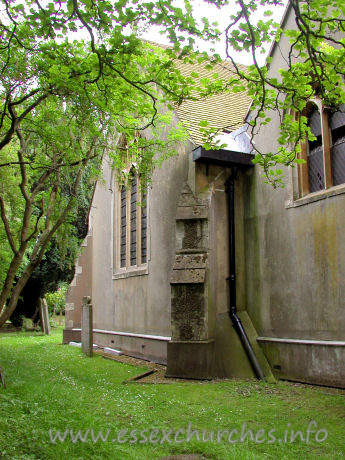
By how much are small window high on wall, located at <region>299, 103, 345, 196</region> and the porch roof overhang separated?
4.74 ft

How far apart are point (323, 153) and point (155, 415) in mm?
5753

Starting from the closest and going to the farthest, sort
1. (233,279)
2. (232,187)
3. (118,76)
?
(118,76) < (233,279) < (232,187)

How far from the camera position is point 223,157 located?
10062 millimetres

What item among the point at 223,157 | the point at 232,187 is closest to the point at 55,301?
the point at 232,187

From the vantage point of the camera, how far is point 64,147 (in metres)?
8.92

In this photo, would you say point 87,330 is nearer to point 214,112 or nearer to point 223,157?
point 223,157

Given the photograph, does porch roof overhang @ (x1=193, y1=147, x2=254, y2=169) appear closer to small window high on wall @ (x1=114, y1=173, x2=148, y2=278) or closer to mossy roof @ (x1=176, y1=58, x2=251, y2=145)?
mossy roof @ (x1=176, y1=58, x2=251, y2=145)

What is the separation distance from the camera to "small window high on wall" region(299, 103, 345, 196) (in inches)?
336

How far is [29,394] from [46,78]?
16.4 feet

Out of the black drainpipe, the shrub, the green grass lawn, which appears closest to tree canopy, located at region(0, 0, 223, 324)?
the black drainpipe

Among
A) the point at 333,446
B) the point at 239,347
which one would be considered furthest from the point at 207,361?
the point at 333,446

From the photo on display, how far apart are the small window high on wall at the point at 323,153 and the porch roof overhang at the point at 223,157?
144cm

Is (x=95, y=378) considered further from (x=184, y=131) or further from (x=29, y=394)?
(x=184, y=131)

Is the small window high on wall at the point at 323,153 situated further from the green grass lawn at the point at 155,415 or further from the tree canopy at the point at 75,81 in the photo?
the green grass lawn at the point at 155,415
